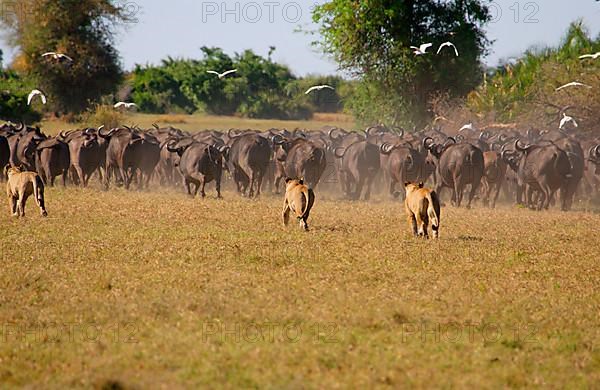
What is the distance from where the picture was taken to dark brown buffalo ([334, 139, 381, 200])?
24.4 metres

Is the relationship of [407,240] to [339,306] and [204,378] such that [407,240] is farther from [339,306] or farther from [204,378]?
[204,378]

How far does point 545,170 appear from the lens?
856 inches

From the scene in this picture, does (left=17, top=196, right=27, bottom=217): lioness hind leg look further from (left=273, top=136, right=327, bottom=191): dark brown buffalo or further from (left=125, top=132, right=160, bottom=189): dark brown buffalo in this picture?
(left=125, top=132, right=160, bottom=189): dark brown buffalo

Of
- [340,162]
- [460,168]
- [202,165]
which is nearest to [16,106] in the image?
[340,162]

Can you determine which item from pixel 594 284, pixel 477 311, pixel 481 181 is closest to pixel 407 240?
pixel 594 284

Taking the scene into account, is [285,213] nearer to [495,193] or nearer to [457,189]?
[457,189]

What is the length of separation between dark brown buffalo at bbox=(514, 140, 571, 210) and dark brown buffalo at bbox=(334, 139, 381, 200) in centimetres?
360

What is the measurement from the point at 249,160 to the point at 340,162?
2873 millimetres

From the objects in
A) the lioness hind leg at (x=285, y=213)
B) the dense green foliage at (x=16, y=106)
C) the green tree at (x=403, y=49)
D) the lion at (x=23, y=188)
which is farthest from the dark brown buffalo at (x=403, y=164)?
the dense green foliage at (x=16, y=106)

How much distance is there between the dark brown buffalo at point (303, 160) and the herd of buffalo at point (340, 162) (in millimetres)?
24

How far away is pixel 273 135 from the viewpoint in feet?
97.8

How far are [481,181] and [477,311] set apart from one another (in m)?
14.8

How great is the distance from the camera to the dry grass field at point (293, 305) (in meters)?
7.69

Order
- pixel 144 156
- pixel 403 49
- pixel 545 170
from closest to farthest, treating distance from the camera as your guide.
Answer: pixel 545 170 < pixel 144 156 < pixel 403 49
